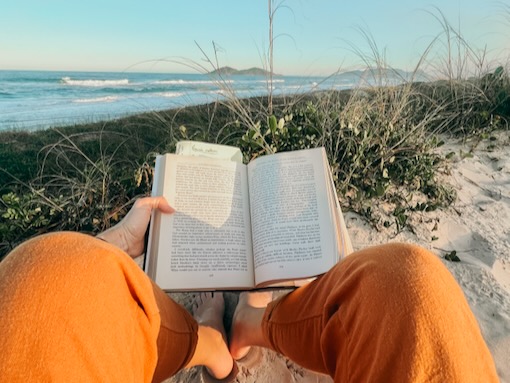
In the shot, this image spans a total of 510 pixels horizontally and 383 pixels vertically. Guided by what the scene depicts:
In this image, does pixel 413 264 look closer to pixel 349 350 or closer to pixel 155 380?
pixel 349 350

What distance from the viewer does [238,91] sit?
95.3 inches

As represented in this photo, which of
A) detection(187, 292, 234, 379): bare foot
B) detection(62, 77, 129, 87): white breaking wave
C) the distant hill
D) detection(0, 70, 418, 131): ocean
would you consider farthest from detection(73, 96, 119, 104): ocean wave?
detection(187, 292, 234, 379): bare foot

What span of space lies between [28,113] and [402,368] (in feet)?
27.6

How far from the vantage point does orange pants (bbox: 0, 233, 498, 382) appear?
560 millimetres

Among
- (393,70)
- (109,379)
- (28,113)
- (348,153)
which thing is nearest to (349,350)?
(109,379)

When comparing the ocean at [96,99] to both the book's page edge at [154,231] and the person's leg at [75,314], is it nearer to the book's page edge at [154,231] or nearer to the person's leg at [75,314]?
the book's page edge at [154,231]

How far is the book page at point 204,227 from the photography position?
98 cm

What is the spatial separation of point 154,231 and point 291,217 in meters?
0.37

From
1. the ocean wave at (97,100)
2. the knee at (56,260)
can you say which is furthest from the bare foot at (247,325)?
the ocean wave at (97,100)

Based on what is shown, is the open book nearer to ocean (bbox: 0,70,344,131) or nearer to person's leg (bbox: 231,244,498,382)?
person's leg (bbox: 231,244,498,382)

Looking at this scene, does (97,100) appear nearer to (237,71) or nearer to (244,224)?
(237,71)

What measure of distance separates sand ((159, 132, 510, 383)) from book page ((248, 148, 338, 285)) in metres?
0.44

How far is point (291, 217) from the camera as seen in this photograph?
3.46 ft

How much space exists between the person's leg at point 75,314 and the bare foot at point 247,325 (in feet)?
1.34
